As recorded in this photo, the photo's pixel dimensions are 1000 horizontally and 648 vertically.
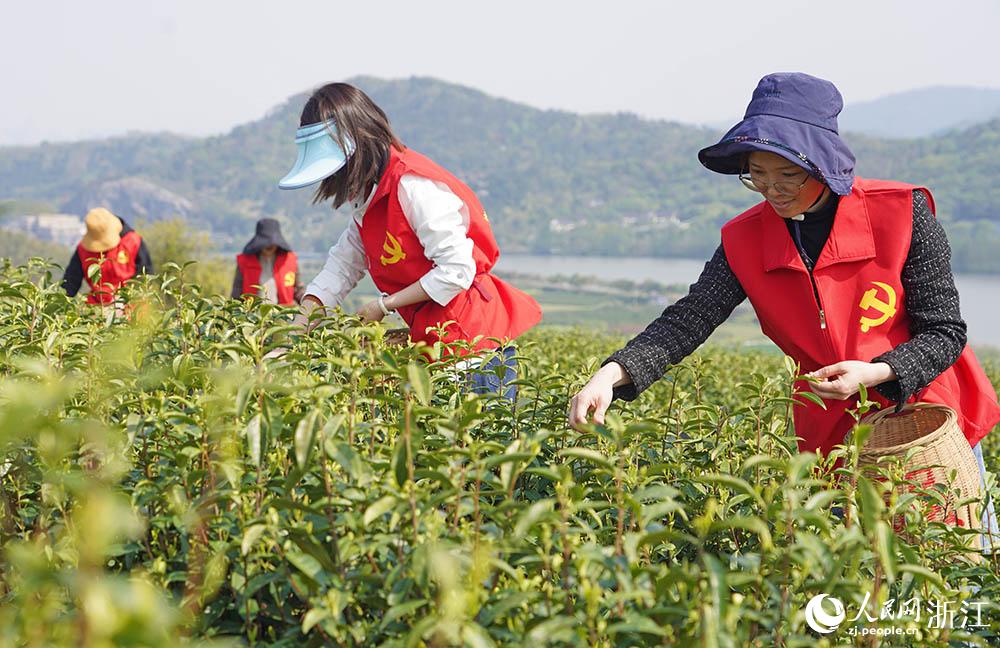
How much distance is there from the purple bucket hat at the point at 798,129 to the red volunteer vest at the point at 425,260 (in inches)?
41.7

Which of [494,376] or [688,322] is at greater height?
[688,322]

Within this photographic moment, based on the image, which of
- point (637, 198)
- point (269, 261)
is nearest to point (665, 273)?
point (637, 198)

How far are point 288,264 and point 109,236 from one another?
305 centimetres

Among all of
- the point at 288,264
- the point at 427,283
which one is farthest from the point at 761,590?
the point at 288,264

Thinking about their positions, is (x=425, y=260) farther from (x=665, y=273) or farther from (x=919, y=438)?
(x=665, y=273)

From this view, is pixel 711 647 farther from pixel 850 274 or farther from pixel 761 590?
pixel 850 274

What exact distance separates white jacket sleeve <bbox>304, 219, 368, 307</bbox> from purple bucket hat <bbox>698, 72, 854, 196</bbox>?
1.54 metres

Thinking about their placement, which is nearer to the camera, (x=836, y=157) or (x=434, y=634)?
(x=434, y=634)

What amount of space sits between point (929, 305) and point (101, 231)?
229 inches

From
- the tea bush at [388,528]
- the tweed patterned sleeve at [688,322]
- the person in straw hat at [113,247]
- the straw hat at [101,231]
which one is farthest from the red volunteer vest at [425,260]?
the straw hat at [101,231]

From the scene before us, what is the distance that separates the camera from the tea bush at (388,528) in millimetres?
1306

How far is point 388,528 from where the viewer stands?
149 centimetres

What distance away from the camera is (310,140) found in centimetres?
320

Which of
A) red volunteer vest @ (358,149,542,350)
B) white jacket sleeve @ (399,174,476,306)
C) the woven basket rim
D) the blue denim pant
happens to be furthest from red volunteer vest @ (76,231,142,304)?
the woven basket rim
